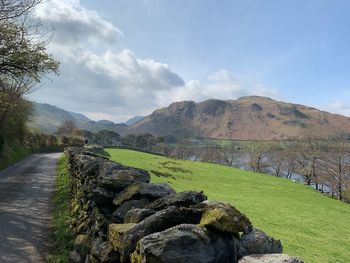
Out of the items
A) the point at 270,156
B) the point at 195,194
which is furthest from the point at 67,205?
the point at 270,156

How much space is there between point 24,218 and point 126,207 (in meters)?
11.0

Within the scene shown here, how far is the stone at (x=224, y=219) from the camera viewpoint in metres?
6.31

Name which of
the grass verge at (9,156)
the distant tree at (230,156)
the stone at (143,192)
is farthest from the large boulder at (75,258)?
the distant tree at (230,156)

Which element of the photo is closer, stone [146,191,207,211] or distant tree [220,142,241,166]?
stone [146,191,207,211]

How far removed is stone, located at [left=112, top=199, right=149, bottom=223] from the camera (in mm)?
9125

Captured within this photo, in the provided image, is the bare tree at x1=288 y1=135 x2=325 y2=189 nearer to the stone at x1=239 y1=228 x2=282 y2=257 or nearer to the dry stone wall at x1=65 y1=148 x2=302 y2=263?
the dry stone wall at x1=65 y1=148 x2=302 y2=263

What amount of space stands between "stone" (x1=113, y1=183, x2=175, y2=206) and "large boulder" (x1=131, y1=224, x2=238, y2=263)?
9.72 feet

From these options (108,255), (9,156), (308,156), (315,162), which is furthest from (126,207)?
(308,156)

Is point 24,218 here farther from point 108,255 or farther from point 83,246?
point 108,255

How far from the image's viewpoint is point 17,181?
32250mm

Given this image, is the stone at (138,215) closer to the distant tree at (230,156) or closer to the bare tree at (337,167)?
the bare tree at (337,167)

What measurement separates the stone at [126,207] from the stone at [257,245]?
319 cm

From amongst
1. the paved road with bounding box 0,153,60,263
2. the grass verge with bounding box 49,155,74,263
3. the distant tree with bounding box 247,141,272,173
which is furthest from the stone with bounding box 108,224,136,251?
the distant tree with bounding box 247,141,272,173

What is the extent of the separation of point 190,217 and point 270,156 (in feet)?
421
